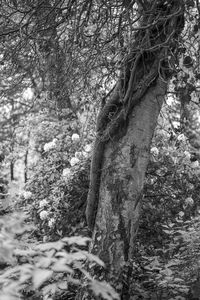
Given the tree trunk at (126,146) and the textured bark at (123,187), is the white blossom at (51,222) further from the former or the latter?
the textured bark at (123,187)

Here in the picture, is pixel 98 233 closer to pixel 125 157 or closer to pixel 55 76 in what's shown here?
pixel 125 157

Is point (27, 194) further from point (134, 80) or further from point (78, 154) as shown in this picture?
point (134, 80)

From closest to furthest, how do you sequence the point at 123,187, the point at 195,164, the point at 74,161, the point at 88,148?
the point at 123,187
the point at 74,161
the point at 88,148
the point at 195,164

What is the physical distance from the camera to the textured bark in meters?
3.37

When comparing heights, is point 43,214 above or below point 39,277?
above

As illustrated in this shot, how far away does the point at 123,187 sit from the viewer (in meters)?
3.44

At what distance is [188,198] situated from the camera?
5.27 m

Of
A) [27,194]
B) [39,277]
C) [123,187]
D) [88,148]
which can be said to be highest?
[88,148]

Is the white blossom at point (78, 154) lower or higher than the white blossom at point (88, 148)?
lower

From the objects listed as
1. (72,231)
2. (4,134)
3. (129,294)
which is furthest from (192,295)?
(4,134)

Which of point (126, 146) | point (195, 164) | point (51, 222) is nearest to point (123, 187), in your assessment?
point (126, 146)

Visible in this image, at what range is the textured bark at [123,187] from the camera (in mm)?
3367

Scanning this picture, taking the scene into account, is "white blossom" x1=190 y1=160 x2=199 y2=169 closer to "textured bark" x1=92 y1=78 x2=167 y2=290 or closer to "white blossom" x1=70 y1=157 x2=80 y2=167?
"white blossom" x1=70 y1=157 x2=80 y2=167

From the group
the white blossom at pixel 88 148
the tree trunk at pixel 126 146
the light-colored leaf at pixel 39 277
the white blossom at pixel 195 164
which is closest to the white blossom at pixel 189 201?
the white blossom at pixel 195 164
